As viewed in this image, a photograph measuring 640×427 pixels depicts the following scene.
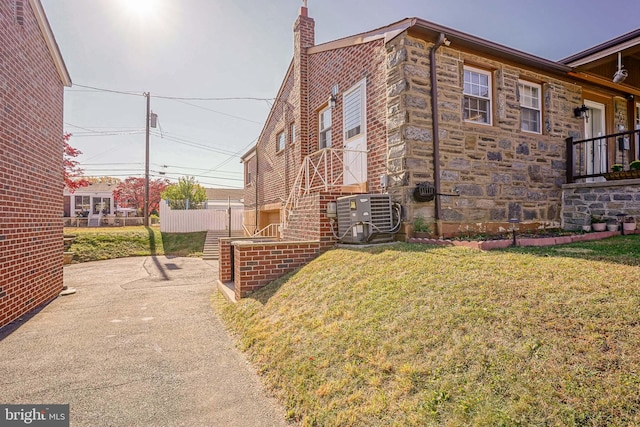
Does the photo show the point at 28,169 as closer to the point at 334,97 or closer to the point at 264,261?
the point at 264,261

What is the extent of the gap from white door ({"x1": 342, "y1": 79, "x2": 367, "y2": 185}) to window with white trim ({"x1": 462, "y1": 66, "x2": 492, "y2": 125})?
2091mm

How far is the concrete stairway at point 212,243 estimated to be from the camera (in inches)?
608

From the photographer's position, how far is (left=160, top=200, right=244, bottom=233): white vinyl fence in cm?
1944

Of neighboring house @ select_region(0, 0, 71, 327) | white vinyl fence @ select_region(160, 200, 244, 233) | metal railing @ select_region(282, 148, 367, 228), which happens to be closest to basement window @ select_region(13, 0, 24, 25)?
neighboring house @ select_region(0, 0, 71, 327)

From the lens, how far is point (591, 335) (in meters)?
2.21

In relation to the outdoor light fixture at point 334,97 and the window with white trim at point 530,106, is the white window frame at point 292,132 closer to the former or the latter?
the outdoor light fixture at point 334,97

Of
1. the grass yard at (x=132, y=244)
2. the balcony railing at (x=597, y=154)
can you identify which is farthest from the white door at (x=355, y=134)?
the grass yard at (x=132, y=244)

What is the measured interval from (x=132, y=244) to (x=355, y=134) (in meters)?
13.1

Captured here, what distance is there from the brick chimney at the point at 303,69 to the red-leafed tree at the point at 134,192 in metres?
29.3

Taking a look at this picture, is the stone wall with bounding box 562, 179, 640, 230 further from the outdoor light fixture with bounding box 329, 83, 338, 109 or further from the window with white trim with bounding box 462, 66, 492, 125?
the outdoor light fixture with bounding box 329, 83, 338, 109

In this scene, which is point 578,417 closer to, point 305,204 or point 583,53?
point 305,204

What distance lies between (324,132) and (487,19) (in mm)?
5258

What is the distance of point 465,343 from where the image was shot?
247 cm

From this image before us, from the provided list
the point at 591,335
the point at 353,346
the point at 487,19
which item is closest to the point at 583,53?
the point at 487,19
